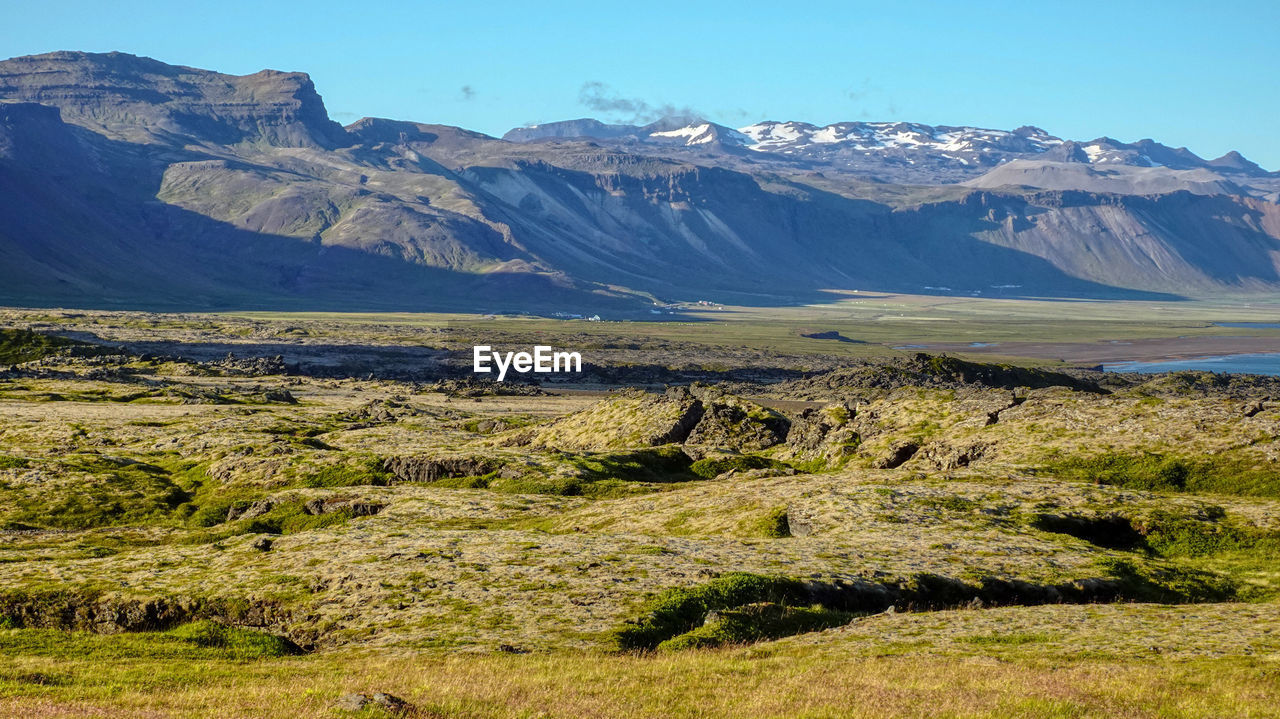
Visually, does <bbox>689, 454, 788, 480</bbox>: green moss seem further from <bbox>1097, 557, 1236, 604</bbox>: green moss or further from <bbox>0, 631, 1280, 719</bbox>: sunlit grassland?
<bbox>0, 631, 1280, 719</bbox>: sunlit grassland

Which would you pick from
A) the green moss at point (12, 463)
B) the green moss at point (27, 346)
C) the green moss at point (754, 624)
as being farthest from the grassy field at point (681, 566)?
the green moss at point (27, 346)

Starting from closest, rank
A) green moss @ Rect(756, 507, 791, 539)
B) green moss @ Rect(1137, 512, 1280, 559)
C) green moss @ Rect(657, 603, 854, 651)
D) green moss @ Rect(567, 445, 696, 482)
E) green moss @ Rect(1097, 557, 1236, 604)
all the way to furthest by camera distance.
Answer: green moss @ Rect(657, 603, 854, 651), green moss @ Rect(1097, 557, 1236, 604), green moss @ Rect(1137, 512, 1280, 559), green moss @ Rect(756, 507, 791, 539), green moss @ Rect(567, 445, 696, 482)

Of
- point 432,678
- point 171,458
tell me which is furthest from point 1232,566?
point 171,458

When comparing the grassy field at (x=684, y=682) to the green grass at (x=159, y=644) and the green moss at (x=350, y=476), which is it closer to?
the green grass at (x=159, y=644)

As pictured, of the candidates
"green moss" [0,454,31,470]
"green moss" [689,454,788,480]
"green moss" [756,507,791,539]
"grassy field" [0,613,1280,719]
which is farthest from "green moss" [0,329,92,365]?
"grassy field" [0,613,1280,719]

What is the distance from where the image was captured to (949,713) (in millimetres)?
24203

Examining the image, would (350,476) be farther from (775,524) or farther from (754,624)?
(754,624)

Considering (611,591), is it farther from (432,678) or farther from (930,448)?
(930,448)

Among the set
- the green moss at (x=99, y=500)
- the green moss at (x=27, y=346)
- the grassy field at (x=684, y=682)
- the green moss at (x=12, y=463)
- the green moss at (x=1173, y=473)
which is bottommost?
the green moss at (x=99, y=500)

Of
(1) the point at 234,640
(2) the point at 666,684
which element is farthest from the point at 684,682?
(1) the point at 234,640

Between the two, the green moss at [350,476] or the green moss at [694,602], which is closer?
the green moss at [694,602]

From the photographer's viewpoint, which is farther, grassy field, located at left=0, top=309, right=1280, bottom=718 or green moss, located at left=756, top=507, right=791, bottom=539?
green moss, located at left=756, top=507, right=791, bottom=539

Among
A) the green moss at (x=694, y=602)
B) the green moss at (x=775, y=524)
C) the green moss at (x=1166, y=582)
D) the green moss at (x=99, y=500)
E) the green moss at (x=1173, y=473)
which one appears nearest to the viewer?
the green moss at (x=694, y=602)

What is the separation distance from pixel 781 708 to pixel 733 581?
10740mm
